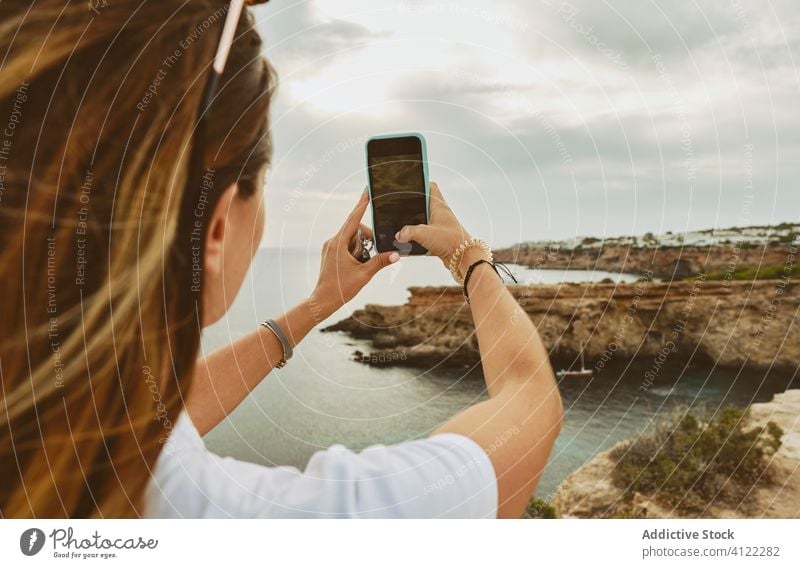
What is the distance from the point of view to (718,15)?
4.19 ft

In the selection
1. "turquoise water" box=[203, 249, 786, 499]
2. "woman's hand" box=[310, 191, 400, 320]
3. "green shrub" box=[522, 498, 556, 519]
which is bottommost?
"green shrub" box=[522, 498, 556, 519]

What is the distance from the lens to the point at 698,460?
5.58ft

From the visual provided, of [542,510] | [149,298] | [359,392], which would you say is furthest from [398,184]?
[542,510]

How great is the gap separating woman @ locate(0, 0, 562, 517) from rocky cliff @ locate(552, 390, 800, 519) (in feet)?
2.94

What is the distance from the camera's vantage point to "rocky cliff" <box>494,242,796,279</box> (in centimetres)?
168

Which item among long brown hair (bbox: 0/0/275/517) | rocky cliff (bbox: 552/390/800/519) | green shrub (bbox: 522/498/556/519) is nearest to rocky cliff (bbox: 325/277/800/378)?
rocky cliff (bbox: 552/390/800/519)

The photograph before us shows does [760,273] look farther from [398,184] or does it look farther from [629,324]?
[398,184]

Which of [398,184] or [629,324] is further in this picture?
[629,324]

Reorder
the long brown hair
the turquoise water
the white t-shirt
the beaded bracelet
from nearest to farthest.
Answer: the white t-shirt < the long brown hair < the beaded bracelet < the turquoise water

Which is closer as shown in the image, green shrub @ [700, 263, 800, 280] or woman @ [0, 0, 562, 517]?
woman @ [0, 0, 562, 517]

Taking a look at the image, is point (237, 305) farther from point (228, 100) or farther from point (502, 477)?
point (502, 477)

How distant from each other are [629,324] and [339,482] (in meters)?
2.28

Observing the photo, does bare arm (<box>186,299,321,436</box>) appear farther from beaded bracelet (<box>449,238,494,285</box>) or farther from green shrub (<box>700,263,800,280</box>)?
green shrub (<box>700,263,800,280</box>)
